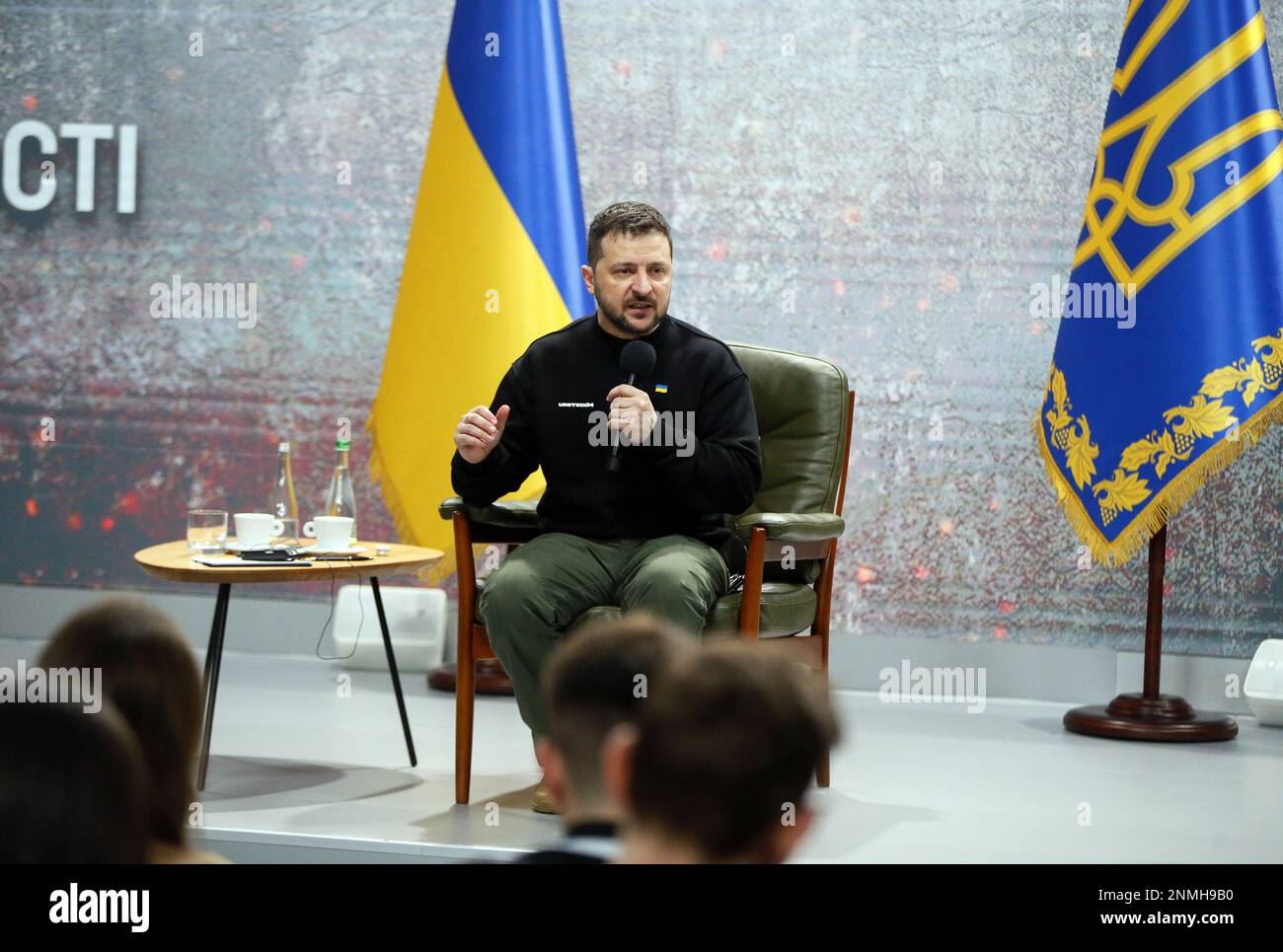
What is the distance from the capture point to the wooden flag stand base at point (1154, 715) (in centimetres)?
412

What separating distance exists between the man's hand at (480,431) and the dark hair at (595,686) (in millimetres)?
1792

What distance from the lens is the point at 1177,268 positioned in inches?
158

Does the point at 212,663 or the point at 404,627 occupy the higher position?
the point at 212,663

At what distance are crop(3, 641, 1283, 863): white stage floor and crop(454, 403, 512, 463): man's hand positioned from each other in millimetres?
769

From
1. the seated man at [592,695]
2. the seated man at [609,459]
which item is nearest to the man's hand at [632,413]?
the seated man at [609,459]

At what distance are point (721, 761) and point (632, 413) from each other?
6.32 feet

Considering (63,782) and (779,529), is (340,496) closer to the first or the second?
(779,529)

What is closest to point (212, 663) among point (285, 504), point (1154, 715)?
point (285, 504)

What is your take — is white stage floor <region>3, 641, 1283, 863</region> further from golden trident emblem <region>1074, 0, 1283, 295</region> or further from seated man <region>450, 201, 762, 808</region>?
golden trident emblem <region>1074, 0, 1283, 295</region>

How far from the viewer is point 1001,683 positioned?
4758mm

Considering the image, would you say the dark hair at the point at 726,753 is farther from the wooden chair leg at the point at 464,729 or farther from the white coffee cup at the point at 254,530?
the white coffee cup at the point at 254,530
